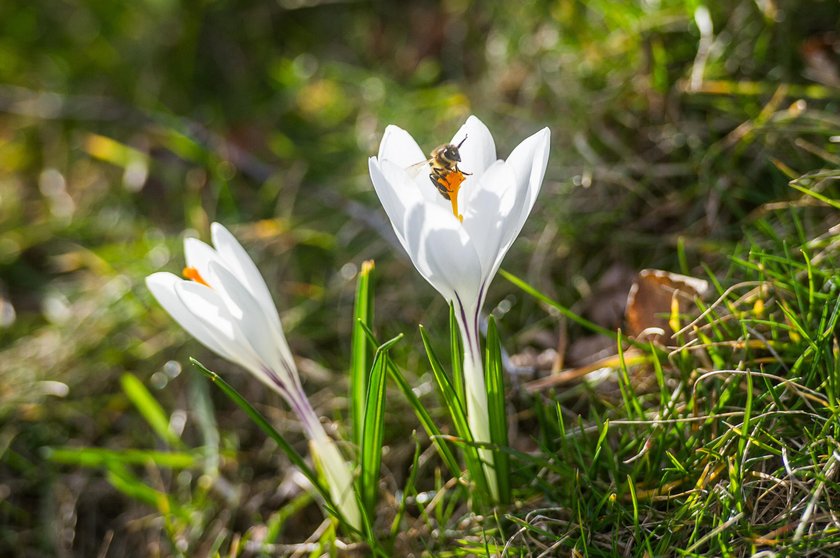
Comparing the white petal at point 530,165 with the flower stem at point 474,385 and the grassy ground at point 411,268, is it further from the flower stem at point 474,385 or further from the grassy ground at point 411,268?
the grassy ground at point 411,268

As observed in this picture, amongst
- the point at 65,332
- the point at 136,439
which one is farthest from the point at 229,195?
the point at 136,439

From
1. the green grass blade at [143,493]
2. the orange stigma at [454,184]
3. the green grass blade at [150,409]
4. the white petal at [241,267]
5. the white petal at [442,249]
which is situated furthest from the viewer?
the green grass blade at [150,409]

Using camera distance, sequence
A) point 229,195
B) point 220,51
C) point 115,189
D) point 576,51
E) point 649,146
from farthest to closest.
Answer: point 220,51 → point 115,189 → point 229,195 → point 576,51 → point 649,146

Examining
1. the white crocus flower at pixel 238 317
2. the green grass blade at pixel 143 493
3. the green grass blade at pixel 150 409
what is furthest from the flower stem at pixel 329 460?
the green grass blade at pixel 150 409

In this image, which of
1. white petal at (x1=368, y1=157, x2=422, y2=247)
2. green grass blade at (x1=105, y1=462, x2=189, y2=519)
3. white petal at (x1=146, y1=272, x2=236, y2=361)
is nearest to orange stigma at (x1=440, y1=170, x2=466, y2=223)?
white petal at (x1=368, y1=157, x2=422, y2=247)

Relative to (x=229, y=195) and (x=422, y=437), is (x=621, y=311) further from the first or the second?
(x=229, y=195)

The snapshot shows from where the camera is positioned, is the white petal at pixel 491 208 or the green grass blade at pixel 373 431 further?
the green grass blade at pixel 373 431
